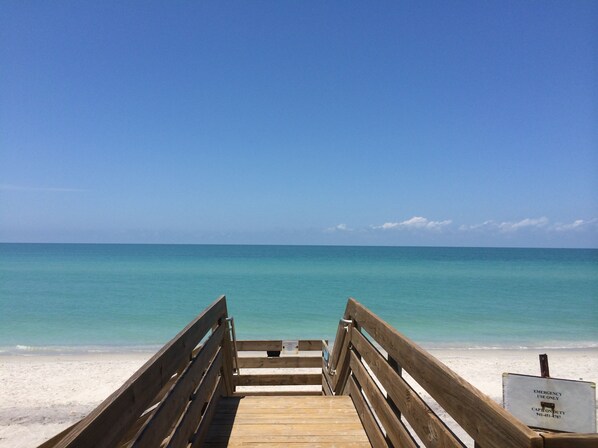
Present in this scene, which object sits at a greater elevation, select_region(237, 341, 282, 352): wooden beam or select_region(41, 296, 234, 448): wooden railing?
select_region(41, 296, 234, 448): wooden railing

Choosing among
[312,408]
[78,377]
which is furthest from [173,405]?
[78,377]

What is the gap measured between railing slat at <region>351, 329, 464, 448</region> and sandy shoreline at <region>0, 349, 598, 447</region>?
6895mm

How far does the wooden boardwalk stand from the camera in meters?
3.33

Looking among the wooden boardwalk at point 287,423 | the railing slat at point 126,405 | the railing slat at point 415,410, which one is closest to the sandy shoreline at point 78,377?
the wooden boardwalk at point 287,423

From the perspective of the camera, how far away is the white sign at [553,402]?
1797 mm

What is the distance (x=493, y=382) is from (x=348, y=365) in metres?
7.57

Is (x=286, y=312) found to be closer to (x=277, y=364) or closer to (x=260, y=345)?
(x=260, y=345)

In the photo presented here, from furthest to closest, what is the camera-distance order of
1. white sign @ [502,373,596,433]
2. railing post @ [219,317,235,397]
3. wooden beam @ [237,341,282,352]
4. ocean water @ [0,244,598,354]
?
ocean water @ [0,244,598,354] < wooden beam @ [237,341,282,352] < railing post @ [219,317,235,397] < white sign @ [502,373,596,433]

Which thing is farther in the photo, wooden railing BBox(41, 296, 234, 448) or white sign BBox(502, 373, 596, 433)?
white sign BBox(502, 373, 596, 433)

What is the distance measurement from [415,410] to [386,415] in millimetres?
665

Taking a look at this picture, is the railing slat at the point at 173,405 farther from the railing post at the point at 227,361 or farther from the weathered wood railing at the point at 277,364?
the weathered wood railing at the point at 277,364

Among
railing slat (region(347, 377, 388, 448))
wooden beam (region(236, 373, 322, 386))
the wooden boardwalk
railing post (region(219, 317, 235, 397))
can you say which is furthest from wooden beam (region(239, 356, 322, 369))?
railing slat (region(347, 377, 388, 448))

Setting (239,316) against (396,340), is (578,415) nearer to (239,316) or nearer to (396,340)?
(396,340)

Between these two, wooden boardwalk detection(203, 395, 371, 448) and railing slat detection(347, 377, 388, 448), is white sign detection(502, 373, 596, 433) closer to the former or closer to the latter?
railing slat detection(347, 377, 388, 448)
